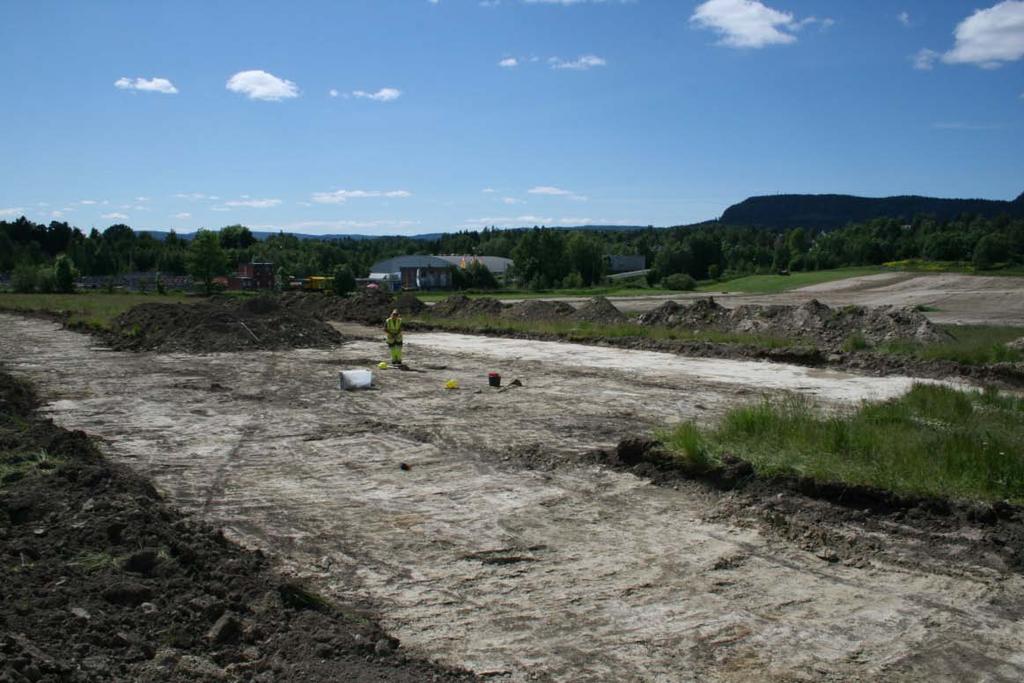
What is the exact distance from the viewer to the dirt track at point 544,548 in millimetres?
5359

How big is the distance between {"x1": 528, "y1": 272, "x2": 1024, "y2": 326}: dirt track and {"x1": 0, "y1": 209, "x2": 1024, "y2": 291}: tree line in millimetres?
14773

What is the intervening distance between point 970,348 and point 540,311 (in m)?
17.3

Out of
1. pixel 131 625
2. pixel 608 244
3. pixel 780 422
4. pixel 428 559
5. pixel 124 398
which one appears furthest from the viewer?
pixel 608 244

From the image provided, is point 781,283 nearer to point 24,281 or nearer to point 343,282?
point 343,282

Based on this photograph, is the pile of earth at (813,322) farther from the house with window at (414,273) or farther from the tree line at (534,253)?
the house with window at (414,273)

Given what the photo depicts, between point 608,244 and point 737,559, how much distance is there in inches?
6368

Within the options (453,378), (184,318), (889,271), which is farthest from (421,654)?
(889,271)

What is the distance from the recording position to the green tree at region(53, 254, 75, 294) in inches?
2825

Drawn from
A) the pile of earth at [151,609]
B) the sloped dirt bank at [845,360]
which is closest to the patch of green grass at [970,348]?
the sloped dirt bank at [845,360]

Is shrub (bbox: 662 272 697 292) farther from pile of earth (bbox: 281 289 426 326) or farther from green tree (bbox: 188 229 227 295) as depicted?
pile of earth (bbox: 281 289 426 326)

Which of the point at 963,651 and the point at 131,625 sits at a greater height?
the point at 131,625

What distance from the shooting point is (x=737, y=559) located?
7027 mm

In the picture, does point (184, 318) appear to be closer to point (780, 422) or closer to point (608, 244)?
point (780, 422)

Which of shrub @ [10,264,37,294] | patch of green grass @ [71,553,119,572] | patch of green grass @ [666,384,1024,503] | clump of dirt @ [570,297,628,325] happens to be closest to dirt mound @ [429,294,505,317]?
clump of dirt @ [570,297,628,325]
